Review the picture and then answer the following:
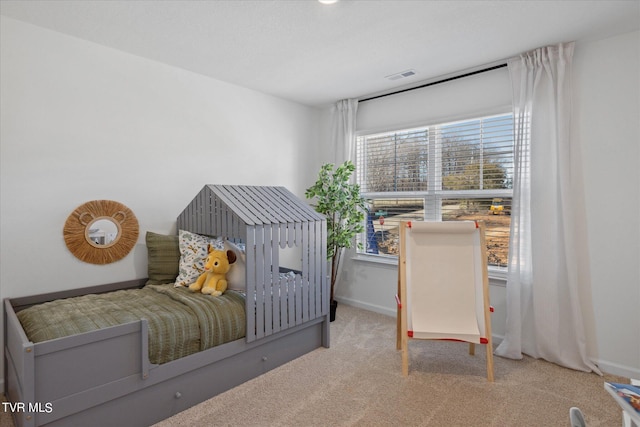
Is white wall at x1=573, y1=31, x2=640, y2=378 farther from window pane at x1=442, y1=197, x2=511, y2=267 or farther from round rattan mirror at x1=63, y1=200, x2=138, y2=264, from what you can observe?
round rattan mirror at x1=63, y1=200, x2=138, y2=264

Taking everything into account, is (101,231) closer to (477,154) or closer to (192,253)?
(192,253)

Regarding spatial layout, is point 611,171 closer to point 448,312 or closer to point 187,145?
point 448,312

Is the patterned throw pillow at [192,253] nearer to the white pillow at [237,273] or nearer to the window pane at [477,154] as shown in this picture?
the white pillow at [237,273]

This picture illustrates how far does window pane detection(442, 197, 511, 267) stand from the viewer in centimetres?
305

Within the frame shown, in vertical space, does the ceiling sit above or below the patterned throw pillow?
above

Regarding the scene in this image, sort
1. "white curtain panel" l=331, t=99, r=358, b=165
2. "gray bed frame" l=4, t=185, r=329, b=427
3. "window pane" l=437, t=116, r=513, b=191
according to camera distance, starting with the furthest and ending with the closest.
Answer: "white curtain panel" l=331, t=99, r=358, b=165, "window pane" l=437, t=116, r=513, b=191, "gray bed frame" l=4, t=185, r=329, b=427

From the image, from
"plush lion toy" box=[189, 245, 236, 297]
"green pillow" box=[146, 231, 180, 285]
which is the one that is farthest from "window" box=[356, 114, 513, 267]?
"green pillow" box=[146, 231, 180, 285]

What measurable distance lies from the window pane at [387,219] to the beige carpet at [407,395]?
131 centimetres

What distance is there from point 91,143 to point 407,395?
281 centimetres

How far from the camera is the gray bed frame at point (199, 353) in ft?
5.13

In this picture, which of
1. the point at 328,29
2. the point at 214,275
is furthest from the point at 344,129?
the point at 214,275

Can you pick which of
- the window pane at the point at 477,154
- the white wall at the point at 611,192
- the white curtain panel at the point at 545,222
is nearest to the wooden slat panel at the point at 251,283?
the white curtain panel at the point at 545,222

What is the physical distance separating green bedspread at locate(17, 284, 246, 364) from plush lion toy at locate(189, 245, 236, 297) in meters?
0.07

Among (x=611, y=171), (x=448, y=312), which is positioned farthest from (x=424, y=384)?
(x=611, y=171)
